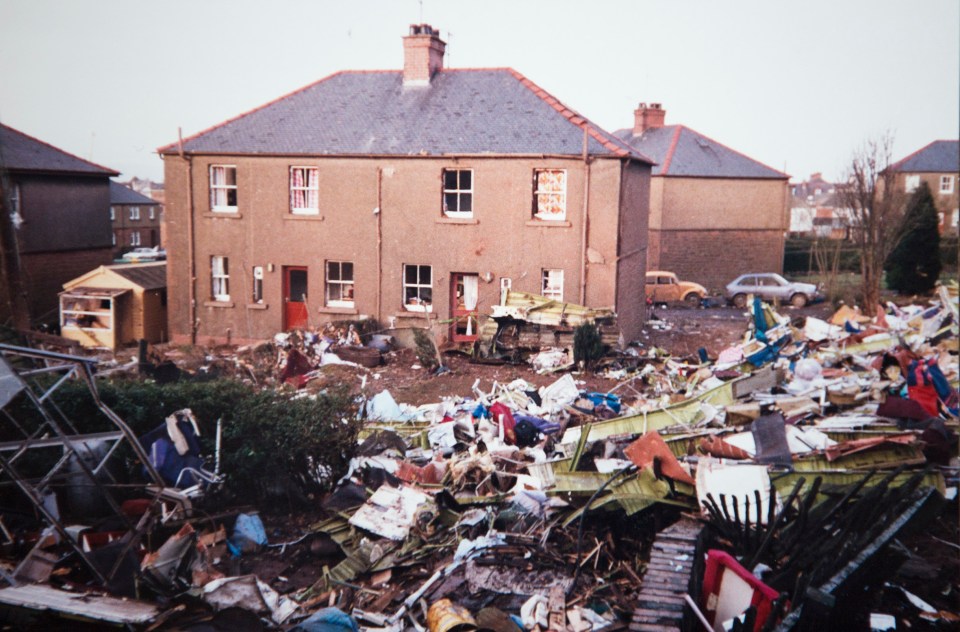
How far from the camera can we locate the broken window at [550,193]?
18.8m

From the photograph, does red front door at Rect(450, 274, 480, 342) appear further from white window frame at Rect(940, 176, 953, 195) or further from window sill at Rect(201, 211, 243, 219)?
white window frame at Rect(940, 176, 953, 195)

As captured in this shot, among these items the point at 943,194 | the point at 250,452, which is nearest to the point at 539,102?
the point at 250,452

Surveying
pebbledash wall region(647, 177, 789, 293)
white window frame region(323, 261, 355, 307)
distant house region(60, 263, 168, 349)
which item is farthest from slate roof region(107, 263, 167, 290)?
pebbledash wall region(647, 177, 789, 293)

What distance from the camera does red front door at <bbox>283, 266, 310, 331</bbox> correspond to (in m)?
20.7

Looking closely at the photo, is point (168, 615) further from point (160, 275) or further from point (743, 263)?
point (743, 263)

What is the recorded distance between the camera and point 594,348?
16391 mm

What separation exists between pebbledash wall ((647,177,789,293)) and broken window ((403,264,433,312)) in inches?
590

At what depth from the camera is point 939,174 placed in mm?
36125

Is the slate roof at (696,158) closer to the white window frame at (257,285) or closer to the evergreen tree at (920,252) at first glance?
the evergreen tree at (920,252)

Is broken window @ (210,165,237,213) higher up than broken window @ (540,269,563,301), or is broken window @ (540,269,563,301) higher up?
broken window @ (210,165,237,213)

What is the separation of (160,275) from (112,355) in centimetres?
379

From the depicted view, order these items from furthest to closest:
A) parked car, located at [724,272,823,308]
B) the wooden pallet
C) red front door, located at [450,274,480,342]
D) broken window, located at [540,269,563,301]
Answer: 1. parked car, located at [724,272,823,308]
2. red front door, located at [450,274,480,342]
3. broken window, located at [540,269,563,301]
4. the wooden pallet

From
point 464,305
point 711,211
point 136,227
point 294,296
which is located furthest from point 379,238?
point 136,227

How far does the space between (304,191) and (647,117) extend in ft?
65.3
